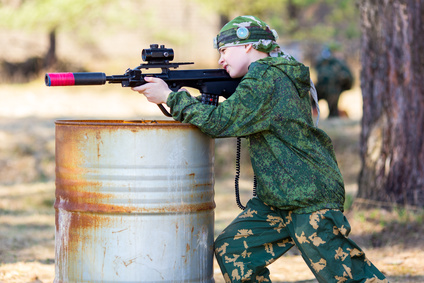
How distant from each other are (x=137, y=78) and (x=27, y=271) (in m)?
2.19

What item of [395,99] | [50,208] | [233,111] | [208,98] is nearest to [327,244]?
[233,111]

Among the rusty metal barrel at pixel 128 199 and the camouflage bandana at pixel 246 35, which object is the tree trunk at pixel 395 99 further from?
the rusty metal barrel at pixel 128 199

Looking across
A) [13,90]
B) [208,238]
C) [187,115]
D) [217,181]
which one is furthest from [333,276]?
[13,90]

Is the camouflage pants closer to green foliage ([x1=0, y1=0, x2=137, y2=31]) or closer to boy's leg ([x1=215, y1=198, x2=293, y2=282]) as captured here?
boy's leg ([x1=215, y1=198, x2=293, y2=282])

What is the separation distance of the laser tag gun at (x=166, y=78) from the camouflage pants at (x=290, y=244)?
0.65 metres

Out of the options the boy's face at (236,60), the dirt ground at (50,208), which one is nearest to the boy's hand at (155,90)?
the boy's face at (236,60)

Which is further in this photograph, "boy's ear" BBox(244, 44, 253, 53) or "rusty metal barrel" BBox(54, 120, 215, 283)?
"boy's ear" BBox(244, 44, 253, 53)

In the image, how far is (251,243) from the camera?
3.32m

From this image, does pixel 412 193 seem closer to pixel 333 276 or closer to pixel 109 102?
pixel 333 276

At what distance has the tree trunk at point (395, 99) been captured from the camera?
A: 579cm

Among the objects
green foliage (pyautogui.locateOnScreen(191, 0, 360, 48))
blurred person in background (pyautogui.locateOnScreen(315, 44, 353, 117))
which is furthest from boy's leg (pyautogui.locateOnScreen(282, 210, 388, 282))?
green foliage (pyautogui.locateOnScreen(191, 0, 360, 48))

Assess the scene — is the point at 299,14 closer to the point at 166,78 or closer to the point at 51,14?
the point at 51,14

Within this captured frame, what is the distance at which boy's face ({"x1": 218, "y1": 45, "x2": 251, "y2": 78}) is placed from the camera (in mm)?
3232

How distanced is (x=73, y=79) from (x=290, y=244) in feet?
4.82
